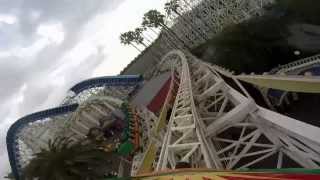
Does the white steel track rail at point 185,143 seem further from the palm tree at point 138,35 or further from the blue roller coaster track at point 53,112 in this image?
the palm tree at point 138,35

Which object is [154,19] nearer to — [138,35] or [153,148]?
[138,35]

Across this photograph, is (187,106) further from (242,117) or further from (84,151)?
(84,151)

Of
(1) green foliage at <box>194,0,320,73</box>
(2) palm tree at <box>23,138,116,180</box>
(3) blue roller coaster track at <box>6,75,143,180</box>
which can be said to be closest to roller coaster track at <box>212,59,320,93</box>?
(2) palm tree at <box>23,138,116,180</box>

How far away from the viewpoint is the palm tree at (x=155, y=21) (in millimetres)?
93625

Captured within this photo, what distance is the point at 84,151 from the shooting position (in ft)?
140

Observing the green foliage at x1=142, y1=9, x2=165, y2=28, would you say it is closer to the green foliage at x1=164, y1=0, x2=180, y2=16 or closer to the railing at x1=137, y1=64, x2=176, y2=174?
the green foliage at x1=164, y1=0, x2=180, y2=16

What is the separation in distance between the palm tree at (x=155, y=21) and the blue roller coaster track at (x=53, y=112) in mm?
26323

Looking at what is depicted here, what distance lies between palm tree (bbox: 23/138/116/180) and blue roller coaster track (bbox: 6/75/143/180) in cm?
2426

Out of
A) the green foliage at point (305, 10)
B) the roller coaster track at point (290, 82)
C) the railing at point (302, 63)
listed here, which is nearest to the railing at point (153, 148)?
the roller coaster track at point (290, 82)

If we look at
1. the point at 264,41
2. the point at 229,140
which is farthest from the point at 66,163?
the point at 264,41

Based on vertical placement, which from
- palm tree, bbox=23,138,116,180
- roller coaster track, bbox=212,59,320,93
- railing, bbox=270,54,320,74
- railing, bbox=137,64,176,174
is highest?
palm tree, bbox=23,138,116,180

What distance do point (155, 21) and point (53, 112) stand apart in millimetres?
31824

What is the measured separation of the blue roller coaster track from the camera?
66625 mm

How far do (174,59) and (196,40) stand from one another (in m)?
34.3
